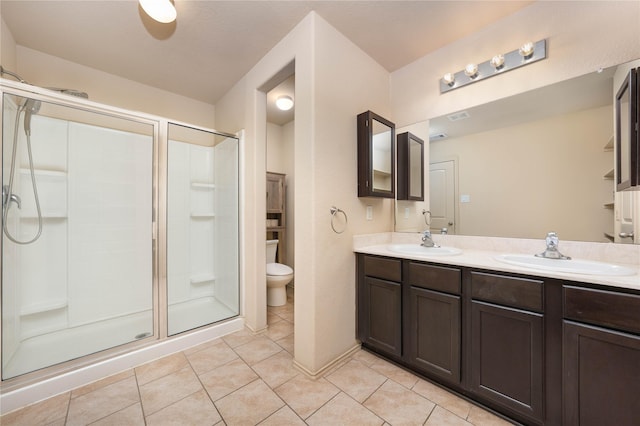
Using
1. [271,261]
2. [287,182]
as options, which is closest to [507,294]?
[271,261]

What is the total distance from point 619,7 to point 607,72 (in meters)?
0.35

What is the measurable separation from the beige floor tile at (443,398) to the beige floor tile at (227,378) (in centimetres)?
111

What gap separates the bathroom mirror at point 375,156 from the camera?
1905 millimetres

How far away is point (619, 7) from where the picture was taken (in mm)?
1340

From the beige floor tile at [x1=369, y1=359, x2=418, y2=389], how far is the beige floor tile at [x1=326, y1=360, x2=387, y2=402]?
5cm

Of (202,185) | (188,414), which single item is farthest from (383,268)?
(202,185)

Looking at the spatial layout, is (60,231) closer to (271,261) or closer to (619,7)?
(271,261)

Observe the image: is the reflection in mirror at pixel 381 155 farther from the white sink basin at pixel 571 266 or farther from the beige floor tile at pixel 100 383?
the beige floor tile at pixel 100 383

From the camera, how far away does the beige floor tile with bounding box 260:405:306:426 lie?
4.14ft

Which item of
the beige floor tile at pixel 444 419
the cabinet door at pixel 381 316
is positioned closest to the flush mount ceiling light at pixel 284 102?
the cabinet door at pixel 381 316

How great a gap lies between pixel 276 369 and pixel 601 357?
176cm

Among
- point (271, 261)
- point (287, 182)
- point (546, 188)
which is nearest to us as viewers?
point (546, 188)

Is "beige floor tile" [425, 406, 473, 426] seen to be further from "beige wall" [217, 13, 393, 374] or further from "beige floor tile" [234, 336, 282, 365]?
"beige floor tile" [234, 336, 282, 365]

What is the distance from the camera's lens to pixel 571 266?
1339 mm
